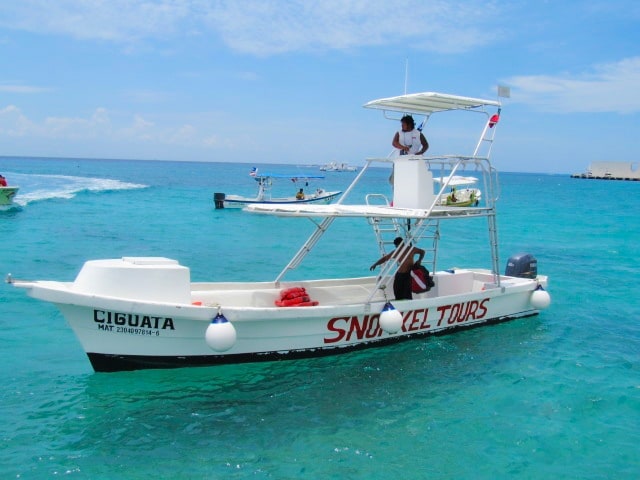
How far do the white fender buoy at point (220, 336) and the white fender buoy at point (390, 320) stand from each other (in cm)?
234

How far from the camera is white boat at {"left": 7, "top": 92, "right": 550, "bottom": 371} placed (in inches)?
293

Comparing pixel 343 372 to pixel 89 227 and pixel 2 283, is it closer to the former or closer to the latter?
pixel 2 283

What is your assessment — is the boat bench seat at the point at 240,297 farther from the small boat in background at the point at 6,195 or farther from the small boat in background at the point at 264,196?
the small boat in background at the point at 6,195

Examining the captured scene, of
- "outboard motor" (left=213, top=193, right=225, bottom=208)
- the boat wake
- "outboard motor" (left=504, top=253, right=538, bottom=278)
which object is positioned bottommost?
"outboard motor" (left=504, top=253, right=538, bottom=278)

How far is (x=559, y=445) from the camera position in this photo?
267 inches

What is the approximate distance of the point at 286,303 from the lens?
372 inches

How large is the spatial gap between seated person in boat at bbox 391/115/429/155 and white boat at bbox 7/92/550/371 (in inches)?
11.9

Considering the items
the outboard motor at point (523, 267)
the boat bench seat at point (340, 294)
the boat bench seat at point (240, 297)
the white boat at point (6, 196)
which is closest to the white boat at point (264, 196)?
the white boat at point (6, 196)

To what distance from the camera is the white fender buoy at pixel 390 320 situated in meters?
8.61

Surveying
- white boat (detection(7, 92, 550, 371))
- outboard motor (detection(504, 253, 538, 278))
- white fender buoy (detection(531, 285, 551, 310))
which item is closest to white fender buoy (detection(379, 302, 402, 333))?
white boat (detection(7, 92, 550, 371))

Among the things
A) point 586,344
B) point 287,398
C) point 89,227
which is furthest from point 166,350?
point 89,227

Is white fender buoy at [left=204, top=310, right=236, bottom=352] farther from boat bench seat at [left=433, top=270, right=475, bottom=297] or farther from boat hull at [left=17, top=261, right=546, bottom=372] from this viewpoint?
boat bench seat at [left=433, top=270, right=475, bottom=297]

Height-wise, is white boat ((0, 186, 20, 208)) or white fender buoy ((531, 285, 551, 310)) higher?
white boat ((0, 186, 20, 208))

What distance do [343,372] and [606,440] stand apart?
3.47 metres
